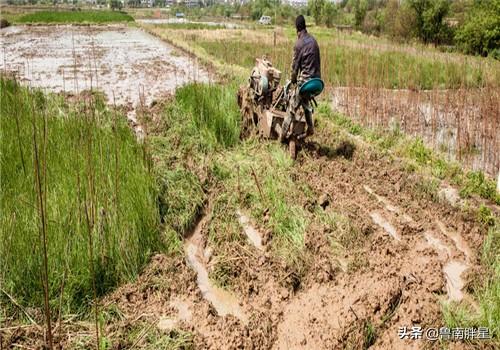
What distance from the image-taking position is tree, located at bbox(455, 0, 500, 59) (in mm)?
17906

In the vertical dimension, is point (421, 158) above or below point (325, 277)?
above

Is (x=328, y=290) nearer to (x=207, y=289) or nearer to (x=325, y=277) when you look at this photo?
(x=325, y=277)

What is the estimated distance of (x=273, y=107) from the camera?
A: 18.4 ft

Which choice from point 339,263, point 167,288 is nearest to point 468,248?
point 339,263

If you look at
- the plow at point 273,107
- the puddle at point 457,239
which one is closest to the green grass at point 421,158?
the puddle at point 457,239

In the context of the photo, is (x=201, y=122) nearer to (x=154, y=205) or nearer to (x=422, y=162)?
(x=154, y=205)

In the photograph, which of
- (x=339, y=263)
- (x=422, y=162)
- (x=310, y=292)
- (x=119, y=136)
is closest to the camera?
(x=310, y=292)

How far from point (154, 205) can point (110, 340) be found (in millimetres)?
1441

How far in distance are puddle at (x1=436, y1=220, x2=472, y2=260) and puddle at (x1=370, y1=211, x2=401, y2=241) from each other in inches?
17.4

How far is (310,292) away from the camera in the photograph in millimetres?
3127

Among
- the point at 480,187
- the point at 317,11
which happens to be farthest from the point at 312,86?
the point at 317,11

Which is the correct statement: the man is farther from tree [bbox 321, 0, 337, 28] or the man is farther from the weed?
tree [bbox 321, 0, 337, 28]

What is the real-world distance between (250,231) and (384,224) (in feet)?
4.22

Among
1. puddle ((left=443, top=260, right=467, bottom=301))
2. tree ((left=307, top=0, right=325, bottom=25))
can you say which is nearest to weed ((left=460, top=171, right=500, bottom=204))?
puddle ((left=443, top=260, right=467, bottom=301))
